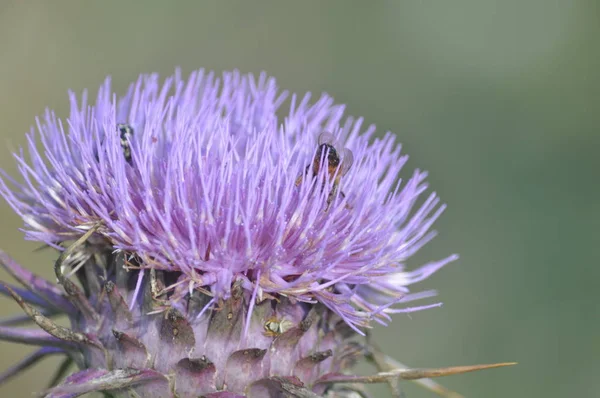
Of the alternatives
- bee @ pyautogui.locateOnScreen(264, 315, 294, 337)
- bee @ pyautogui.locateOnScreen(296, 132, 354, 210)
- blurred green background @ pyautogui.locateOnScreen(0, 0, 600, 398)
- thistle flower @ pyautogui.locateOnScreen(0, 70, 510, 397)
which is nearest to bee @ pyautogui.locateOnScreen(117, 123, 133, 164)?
thistle flower @ pyautogui.locateOnScreen(0, 70, 510, 397)

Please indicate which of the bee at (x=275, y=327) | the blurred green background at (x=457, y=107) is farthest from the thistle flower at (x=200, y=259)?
the blurred green background at (x=457, y=107)

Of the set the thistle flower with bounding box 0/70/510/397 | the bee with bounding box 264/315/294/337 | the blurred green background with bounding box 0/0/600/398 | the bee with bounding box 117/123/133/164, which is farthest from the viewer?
the blurred green background with bounding box 0/0/600/398

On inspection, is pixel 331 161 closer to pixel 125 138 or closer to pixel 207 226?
pixel 207 226

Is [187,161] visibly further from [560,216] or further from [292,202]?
[560,216]

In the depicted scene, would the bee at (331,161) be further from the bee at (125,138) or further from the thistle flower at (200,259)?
the bee at (125,138)

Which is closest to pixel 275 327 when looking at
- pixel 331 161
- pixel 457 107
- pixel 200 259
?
pixel 200 259

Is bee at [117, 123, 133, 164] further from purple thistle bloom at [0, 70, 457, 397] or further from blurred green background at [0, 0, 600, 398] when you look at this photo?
blurred green background at [0, 0, 600, 398]

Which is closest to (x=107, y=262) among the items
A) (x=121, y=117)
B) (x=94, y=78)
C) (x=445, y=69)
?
(x=121, y=117)
